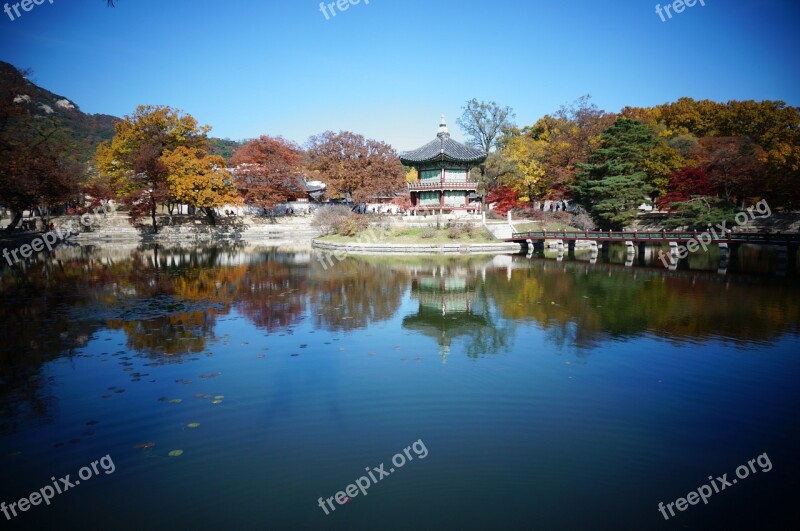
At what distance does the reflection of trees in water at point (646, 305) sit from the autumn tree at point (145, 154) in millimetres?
40432

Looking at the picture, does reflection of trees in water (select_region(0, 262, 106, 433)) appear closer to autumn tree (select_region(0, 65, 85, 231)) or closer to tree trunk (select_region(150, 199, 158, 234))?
autumn tree (select_region(0, 65, 85, 231))

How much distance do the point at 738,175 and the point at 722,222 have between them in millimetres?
8234

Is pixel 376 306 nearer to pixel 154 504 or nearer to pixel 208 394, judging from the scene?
pixel 208 394

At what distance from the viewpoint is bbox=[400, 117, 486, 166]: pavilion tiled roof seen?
44562 millimetres

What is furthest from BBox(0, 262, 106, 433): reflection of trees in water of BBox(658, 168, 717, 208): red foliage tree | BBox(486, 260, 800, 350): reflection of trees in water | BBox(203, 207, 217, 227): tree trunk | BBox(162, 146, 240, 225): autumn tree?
BBox(658, 168, 717, 208): red foliage tree

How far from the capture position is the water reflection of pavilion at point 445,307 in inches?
609

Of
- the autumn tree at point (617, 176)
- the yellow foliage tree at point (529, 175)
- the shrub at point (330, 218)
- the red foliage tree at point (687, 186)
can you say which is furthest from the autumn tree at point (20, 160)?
the red foliage tree at point (687, 186)

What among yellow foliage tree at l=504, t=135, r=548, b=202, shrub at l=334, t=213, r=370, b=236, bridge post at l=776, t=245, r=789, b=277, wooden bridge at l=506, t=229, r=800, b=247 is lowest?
bridge post at l=776, t=245, r=789, b=277

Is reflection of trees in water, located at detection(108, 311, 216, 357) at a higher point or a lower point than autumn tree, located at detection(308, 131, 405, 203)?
lower

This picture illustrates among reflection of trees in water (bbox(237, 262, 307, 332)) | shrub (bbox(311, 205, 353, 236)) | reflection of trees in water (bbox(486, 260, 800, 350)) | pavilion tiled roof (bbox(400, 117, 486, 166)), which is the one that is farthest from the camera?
shrub (bbox(311, 205, 353, 236))

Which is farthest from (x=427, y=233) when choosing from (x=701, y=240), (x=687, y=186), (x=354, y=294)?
(x=687, y=186)

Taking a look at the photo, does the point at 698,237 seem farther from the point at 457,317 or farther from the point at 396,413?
the point at 396,413

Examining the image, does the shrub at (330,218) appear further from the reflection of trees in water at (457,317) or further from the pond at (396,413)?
the pond at (396,413)

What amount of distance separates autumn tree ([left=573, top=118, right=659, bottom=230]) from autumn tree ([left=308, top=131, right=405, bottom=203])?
21.3m
